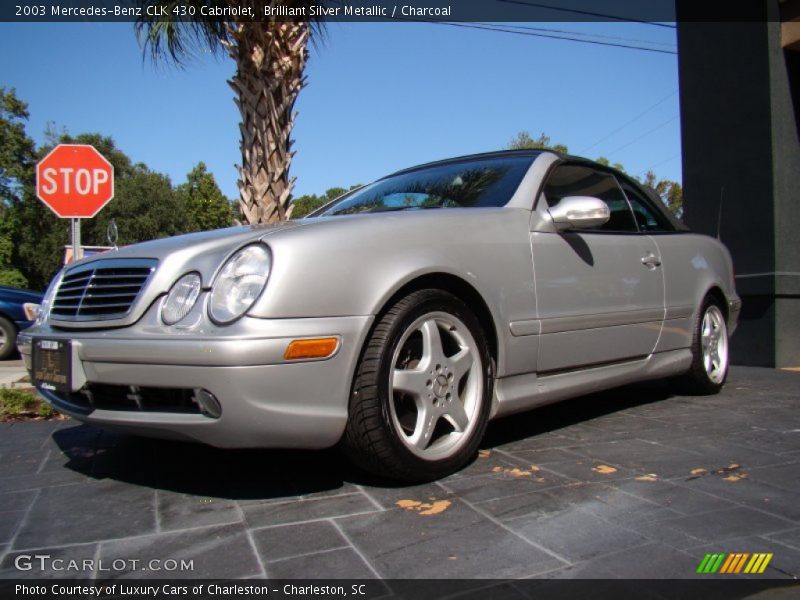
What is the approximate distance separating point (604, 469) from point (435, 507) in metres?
0.85

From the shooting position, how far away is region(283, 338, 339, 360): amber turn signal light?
2.17m

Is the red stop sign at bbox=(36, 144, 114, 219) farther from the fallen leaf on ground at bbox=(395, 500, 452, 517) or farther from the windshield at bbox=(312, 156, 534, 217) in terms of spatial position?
the fallen leaf on ground at bbox=(395, 500, 452, 517)

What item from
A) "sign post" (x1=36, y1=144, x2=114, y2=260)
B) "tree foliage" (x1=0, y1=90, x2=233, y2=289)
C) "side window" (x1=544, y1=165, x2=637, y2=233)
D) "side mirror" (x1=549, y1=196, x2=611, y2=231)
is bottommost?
"side mirror" (x1=549, y1=196, x2=611, y2=231)

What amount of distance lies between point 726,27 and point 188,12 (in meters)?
5.80

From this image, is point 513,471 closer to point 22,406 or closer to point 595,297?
point 595,297

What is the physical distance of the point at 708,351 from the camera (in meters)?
4.44

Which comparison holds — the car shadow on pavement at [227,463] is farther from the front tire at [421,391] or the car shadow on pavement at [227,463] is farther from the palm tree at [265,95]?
the palm tree at [265,95]

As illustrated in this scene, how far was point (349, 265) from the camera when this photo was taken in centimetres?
234

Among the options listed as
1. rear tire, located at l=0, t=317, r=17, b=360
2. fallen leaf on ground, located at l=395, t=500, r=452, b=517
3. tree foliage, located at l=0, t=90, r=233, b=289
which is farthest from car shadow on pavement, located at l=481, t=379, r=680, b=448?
tree foliage, located at l=0, t=90, r=233, b=289

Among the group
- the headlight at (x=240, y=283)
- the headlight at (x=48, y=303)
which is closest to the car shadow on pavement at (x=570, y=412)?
the headlight at (x=240, y=283)

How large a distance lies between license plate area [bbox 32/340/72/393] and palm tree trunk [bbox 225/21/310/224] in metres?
4.01

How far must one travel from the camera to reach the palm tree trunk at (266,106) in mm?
6531

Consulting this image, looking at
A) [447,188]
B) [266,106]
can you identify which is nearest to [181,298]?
[447,188]

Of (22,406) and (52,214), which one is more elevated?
(52,214)
